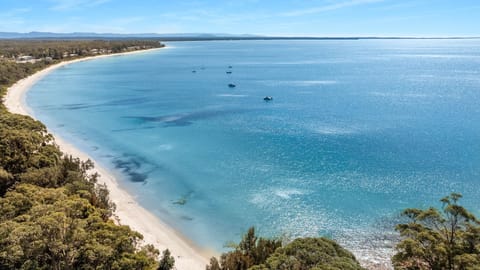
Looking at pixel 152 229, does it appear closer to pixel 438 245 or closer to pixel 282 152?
pixel 438 245

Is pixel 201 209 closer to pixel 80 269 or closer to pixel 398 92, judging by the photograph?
pixel 80 269

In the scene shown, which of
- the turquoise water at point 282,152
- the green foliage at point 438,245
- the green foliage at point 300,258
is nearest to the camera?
the green foliage at point 438,245

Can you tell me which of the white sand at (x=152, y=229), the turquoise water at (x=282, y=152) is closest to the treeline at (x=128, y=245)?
the white sand at (x=152, y=229)

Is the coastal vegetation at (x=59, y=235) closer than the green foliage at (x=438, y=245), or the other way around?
the green foliage at (x=438, y=245)

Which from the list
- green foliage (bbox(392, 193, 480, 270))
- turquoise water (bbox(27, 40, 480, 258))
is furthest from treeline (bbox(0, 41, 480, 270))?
turquoise water (bbox(27, 40, 480, 258))

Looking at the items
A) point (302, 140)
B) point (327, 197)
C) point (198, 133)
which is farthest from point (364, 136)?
point (198, 133)

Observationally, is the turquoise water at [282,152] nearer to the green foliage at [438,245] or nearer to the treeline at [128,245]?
the treeline at [128,245]
